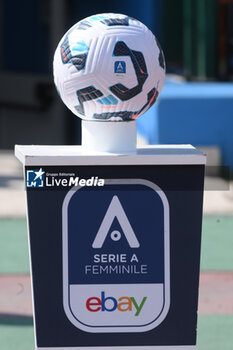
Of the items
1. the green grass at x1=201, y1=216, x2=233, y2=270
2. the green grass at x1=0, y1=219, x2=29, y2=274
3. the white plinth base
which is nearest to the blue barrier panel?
the green grass at x1=201, y1=216, x2=233, y2=270

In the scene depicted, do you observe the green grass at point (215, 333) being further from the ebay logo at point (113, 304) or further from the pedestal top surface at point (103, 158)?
the pedestal top surface at point (103, 158)

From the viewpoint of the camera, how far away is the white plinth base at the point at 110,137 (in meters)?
4.18

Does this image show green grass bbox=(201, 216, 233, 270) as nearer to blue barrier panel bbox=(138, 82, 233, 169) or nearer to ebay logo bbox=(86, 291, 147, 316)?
blue barrier panel bbox=(138, 82, 233, 169)

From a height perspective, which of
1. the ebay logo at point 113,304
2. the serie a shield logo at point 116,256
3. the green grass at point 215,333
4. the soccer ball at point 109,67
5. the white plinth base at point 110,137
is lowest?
the green grass at point 215,333

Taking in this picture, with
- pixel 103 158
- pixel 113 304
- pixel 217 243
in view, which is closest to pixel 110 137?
pixel 103 158

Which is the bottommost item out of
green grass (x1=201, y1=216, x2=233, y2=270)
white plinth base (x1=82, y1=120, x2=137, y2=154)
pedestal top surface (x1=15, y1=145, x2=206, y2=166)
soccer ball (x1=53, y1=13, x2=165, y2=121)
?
green grass (x1=201, y1=216, x2=233, y2=270)

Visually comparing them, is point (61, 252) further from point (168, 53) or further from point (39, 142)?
point (39, 142)

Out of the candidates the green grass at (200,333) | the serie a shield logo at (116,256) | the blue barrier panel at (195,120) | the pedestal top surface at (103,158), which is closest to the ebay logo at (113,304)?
the serie a shield logo at (116,256)

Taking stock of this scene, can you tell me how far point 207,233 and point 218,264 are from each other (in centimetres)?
113

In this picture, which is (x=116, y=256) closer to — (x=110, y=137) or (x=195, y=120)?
(x=110, y=137)

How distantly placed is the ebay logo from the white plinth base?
0.75 meters

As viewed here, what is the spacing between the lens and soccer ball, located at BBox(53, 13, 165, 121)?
401 centimetres

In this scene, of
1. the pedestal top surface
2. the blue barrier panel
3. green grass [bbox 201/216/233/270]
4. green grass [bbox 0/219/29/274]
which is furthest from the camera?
the blue barrier panel

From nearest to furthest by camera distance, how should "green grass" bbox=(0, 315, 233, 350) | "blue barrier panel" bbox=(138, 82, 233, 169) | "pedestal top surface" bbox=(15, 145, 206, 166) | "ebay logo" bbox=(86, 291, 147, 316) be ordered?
"pedestal top surface" bbox=(15, 145, 206, 166) < "ebay logo" bbox=(86, 291, 147, 316) < "green grass" bbox=(0, 315, 233, 350) < "blue barrier panel" bbox=(138, 82, 233, 169)
